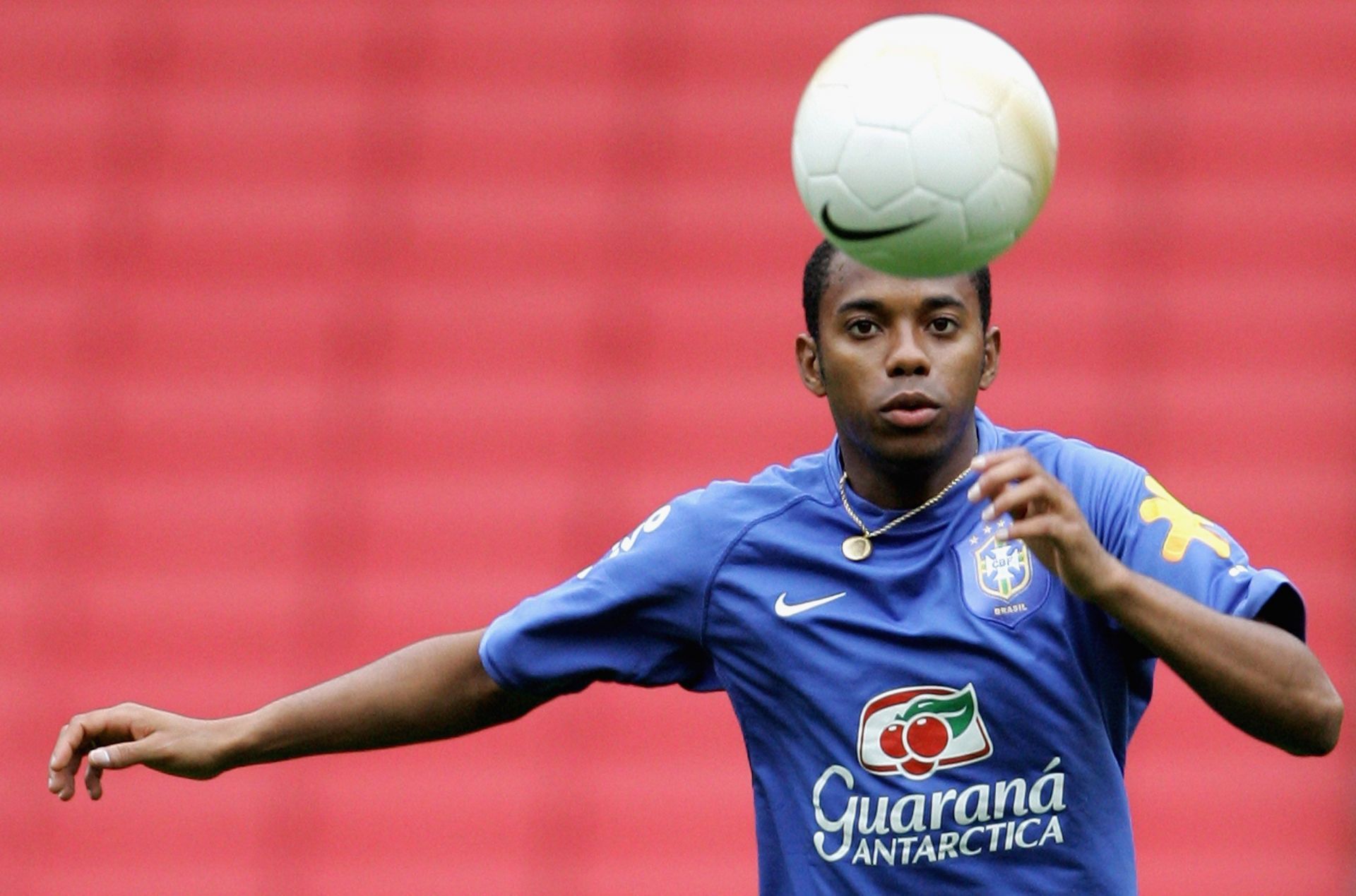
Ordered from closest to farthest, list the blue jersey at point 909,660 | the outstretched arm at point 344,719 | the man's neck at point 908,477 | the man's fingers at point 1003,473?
the man's fingers at point 1003,473, the blue jersey at point 909,660, the man's neck at point 908,477, the outstretched arm at point 344,719

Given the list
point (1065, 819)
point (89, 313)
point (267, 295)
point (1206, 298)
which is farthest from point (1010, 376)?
point (1065, 819)

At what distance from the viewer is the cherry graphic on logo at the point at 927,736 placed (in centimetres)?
292

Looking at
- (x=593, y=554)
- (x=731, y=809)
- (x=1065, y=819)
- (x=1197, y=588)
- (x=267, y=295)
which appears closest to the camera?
(x=1197, y=588)

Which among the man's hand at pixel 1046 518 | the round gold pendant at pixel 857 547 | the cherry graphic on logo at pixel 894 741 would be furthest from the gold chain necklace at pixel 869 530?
the man's hand at pixel 1046 518

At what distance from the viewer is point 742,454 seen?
260 inches

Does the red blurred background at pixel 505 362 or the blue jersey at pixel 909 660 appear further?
the red blurred background at pixel 505 362

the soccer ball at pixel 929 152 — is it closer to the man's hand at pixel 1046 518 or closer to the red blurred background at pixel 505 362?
the man's hand at pixel 1046 518

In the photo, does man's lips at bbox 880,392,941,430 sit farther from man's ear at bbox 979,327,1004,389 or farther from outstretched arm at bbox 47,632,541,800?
outstretched arm at bbox 47,632,541,800

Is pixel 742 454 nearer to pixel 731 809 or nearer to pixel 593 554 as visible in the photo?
pixel 593 554

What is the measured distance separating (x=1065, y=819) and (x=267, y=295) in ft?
15.3

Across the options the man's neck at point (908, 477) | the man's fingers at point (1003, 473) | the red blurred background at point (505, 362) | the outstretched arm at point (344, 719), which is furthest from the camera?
the red blurred background at point (505, 362)

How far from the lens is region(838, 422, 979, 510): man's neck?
3039 mm

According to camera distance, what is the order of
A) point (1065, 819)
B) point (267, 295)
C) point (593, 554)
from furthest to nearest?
point (267, 295)
point (593, 554)
point (1065, 819)

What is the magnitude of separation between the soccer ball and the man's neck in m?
0.35
